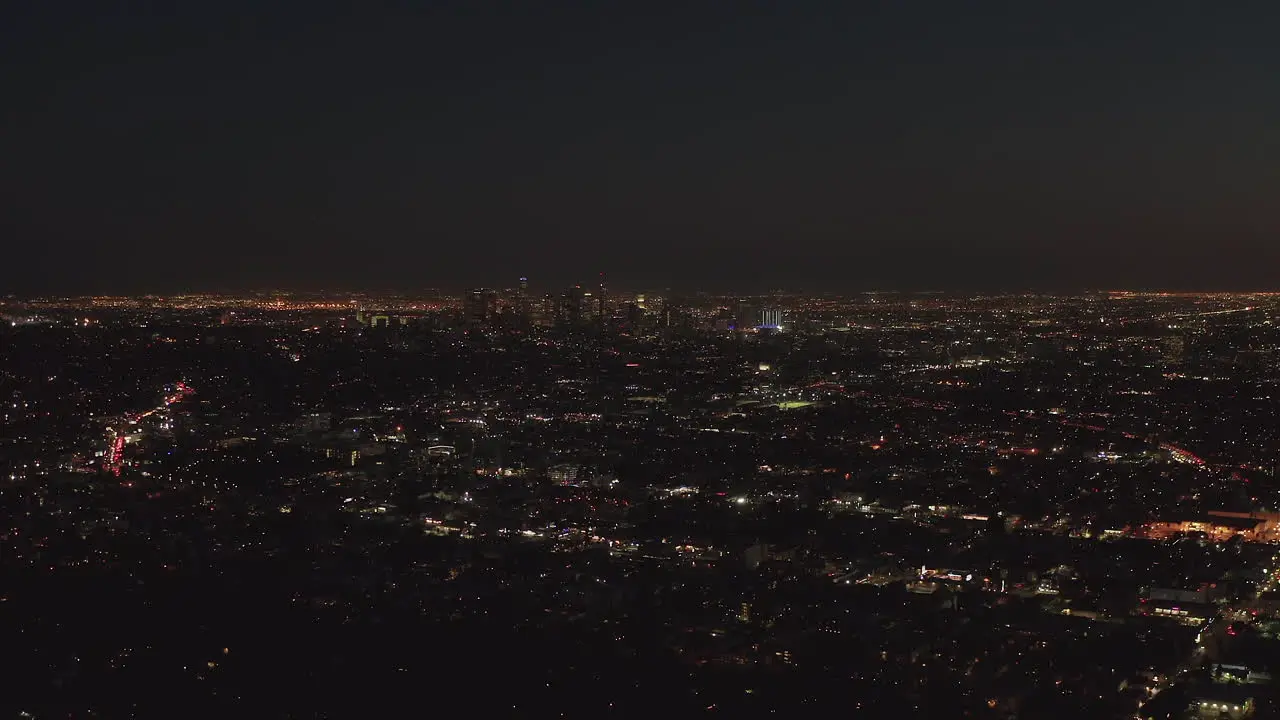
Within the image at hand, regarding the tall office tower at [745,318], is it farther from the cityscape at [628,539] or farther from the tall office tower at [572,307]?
the cityscape at [628,539]

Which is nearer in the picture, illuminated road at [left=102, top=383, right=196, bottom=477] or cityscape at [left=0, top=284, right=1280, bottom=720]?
cityscape at [left=0, top=284, right=1280, bottom=720]

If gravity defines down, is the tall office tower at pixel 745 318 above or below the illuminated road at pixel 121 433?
above

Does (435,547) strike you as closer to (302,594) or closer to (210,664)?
(302,594)

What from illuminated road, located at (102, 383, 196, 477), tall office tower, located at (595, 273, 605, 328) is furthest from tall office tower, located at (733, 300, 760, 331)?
illuminated road, located at (102, 383, 196, 477)

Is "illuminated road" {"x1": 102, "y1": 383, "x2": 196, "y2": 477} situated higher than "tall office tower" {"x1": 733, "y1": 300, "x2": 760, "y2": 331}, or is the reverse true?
"tall office tower" {"x1": 733, "y1": 300, "x2": 760, "y2": 331}

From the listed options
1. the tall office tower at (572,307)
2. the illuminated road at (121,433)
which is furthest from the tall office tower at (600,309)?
the illuminated road at (121,433)

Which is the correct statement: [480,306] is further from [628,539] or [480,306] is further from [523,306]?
[628,539]

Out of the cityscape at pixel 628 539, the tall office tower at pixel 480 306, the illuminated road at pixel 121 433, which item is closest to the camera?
the cityscape at pixel 628 539

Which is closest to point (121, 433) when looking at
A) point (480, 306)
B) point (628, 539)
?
point (628, 539)

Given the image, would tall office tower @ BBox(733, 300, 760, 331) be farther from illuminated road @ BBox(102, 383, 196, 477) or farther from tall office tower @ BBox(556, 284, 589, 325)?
illuminated road @ BBox(102, 383, 196, 477)
